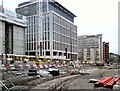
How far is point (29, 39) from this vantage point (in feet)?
375

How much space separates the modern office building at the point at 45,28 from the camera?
346 feet

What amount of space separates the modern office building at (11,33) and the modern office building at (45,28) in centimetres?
626

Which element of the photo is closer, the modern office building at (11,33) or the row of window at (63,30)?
the modern office building at (11,33)

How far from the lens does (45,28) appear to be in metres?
107

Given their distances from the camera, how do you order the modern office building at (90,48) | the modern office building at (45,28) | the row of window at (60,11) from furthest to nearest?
the modern office building at (90,48) < the row of window at (60,11) < the modern office building at (45,28)

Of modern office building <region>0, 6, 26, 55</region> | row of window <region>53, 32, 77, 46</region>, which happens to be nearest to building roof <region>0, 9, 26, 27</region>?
modern office building <region>0, 6, 26, 55</region>

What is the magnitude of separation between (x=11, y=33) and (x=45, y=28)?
17342mm

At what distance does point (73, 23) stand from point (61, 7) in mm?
19713

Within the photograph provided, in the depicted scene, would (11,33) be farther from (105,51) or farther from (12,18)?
(105,51)

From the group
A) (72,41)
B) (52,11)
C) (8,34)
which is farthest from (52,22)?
(72,41)

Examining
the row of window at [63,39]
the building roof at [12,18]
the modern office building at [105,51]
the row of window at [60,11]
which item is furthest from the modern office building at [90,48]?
the building roof at [12,18]

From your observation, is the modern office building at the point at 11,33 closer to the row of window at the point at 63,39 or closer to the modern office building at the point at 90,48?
the row of window at the point at 63,39

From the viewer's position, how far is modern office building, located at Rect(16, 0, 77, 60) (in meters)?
105

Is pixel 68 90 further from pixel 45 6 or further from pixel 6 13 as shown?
pixel 45 6
